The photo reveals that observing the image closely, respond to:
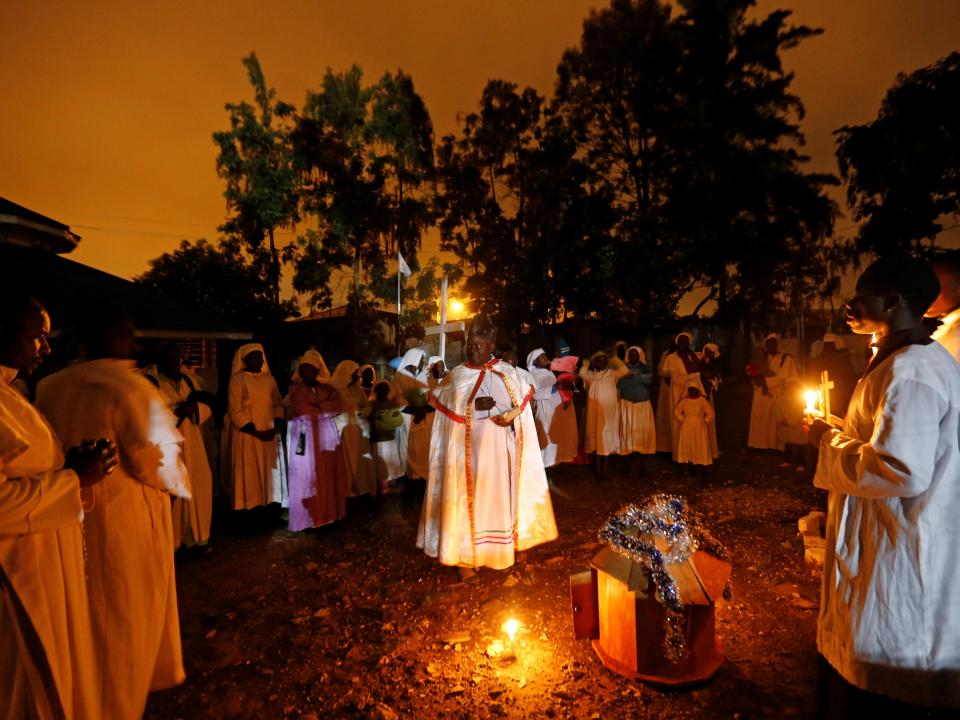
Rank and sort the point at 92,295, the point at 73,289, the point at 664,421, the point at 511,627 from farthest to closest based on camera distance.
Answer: the point at 92,295
the point at 73,289
the point at 664,421
the point at 511,627

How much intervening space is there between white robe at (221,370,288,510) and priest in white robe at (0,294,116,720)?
4.14 metres

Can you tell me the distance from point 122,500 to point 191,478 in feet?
10.8

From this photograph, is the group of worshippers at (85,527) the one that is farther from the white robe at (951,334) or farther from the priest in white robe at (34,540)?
the white robe at (951,334)

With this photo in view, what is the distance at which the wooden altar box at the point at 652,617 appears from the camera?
10.5ft

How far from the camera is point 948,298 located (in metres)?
2.72

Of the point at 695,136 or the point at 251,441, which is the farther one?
the point at 695,136

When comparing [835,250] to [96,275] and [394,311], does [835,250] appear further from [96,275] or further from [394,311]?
[96,275]

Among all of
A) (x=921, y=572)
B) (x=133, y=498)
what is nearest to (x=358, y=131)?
(x=133, y=498)

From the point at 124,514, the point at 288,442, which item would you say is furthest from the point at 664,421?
the point at 124,514

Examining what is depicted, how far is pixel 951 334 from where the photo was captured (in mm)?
2645

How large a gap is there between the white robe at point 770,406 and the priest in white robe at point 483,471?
6.79 m

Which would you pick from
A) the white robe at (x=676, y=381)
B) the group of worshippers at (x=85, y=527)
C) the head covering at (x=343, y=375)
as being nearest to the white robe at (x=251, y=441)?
the head covering at (x=343, y=375)

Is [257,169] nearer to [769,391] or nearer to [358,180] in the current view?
[358,180]

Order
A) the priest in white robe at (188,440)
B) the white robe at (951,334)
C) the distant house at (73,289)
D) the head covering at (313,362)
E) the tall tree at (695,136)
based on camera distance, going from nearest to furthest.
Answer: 1. the white robe at (951,334)
2. the priest in white robe at (188,440)
3. the head covering at (313,362)
4. the distant house at (73,289)
5. the tall tree at (695,136)
